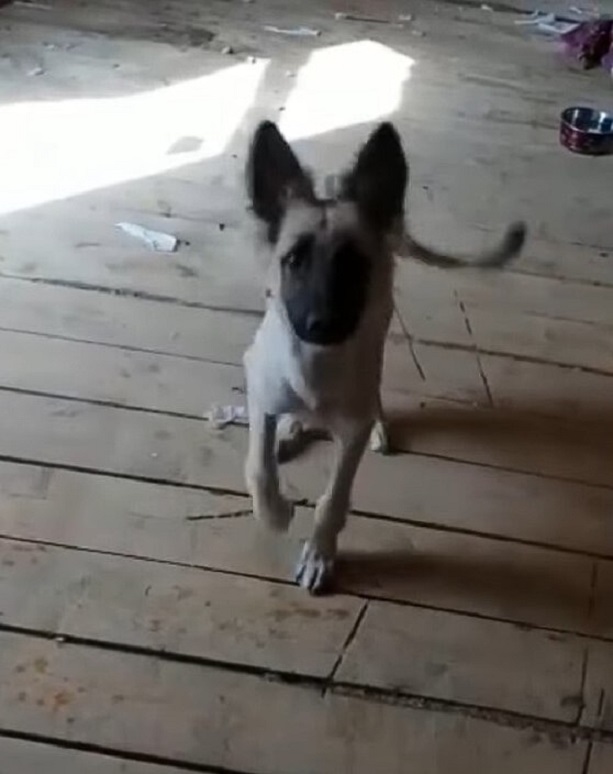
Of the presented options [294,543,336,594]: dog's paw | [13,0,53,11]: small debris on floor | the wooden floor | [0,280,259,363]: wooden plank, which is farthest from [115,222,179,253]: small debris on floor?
[13,0,53,11]: small debris on floor

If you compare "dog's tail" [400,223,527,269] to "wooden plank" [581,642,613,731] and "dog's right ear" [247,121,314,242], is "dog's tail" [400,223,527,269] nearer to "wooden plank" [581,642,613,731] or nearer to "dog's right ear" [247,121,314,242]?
"dog's right ear" [247,121,314,242]

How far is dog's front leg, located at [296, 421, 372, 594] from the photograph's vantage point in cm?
162

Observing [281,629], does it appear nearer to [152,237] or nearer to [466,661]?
[466,661]

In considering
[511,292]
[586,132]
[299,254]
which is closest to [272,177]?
[299,254]

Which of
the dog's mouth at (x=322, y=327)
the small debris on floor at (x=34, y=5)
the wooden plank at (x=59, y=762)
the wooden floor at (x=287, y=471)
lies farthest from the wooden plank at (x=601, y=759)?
the small debris on floor at (x=34, y=5)

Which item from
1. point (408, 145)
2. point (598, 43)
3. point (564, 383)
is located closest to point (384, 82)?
point (408, 145)

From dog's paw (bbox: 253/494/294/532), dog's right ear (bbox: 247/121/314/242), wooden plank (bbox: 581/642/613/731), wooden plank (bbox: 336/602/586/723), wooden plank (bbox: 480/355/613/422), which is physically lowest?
wooden plank (bbox: 336/602/586/723)

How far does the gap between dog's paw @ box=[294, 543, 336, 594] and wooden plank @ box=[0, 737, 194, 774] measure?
300 millimetres

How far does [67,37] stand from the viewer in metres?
3.02

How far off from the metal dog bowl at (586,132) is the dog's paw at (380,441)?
3.52 feet

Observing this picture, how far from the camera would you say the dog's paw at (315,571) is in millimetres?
1674

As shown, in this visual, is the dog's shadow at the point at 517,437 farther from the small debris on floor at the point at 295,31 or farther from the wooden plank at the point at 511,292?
the small debris on floor at the point at 295,31

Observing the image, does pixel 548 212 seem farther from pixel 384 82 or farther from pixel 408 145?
pixel 384 82

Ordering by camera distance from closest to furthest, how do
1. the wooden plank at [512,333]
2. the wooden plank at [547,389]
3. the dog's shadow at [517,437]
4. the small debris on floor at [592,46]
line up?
the dog's shadow at [517,437] < the wooden plank at [547,389] < the wooden plank at [512,333] < the small debris on floor at [592,46]
